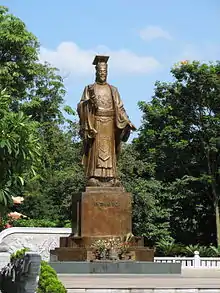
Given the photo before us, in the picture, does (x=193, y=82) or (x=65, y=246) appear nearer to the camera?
(x=65, y=246)

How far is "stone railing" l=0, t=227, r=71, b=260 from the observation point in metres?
21.5

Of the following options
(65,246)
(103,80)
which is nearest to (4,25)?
(103,80)

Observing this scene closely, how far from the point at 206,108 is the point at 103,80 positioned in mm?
13850

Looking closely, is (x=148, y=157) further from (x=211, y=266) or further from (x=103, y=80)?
(x=103, y=80)

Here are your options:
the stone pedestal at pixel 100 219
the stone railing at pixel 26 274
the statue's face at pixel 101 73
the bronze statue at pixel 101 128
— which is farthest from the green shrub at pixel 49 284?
the statue's face at pixel 101 73

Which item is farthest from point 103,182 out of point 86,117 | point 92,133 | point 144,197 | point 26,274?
point 144,197

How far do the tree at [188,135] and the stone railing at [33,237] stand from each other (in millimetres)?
7826

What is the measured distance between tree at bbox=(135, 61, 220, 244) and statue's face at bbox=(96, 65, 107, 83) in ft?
41.8

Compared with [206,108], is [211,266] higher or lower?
lower

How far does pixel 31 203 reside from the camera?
1113 inches

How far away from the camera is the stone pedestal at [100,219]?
1418 cm

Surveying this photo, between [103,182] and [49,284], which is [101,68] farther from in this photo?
[49,284]

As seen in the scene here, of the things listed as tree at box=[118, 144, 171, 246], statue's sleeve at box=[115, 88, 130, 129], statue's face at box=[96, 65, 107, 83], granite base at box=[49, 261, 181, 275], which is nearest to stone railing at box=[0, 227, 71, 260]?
tree at box=[118, 144, 171, 246]

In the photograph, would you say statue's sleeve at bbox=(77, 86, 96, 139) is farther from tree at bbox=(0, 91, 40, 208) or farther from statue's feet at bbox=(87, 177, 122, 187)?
tree at bbox=(0, 91, 40, 208)
